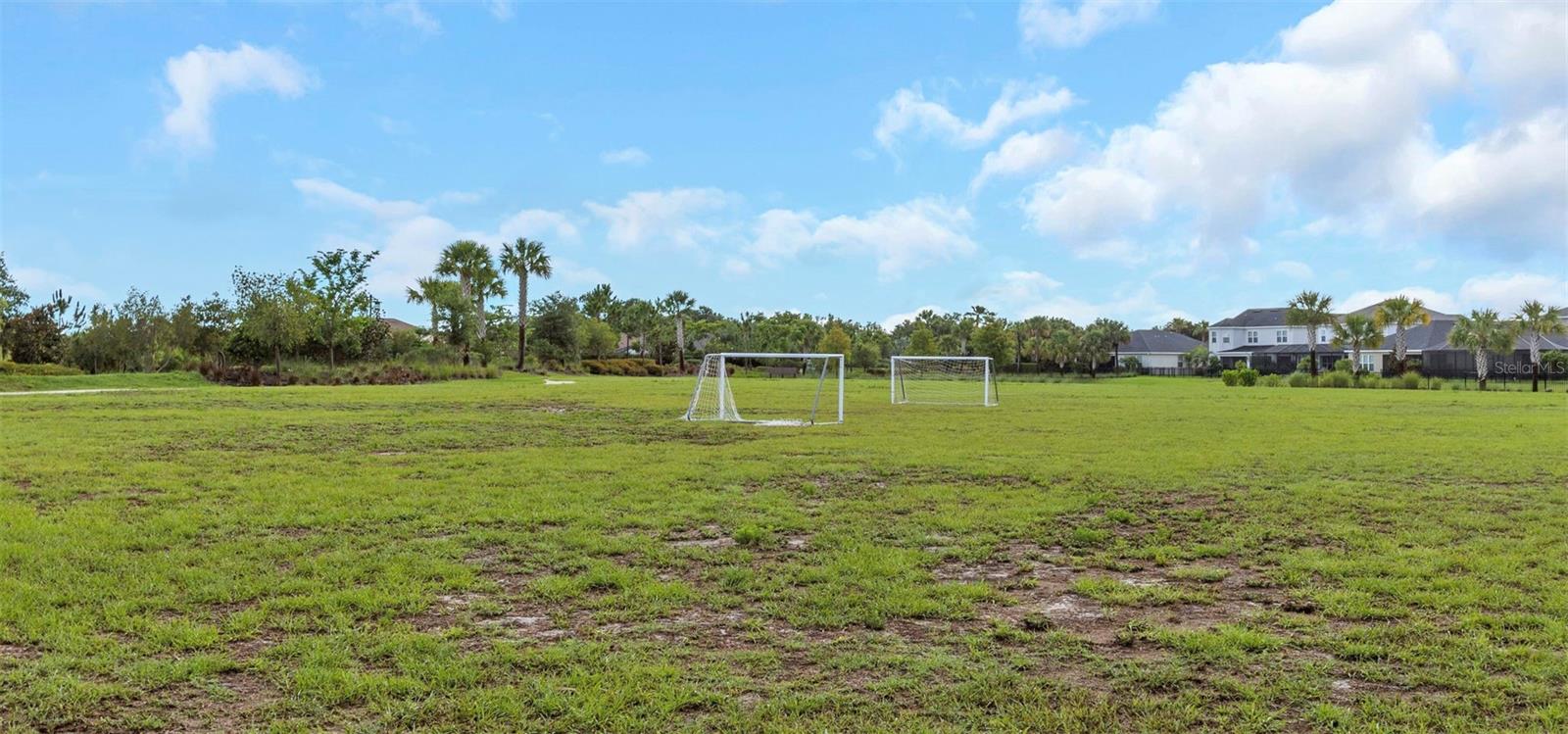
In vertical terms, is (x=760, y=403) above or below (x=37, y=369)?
below

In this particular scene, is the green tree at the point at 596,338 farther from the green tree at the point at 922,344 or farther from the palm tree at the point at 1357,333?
the palm tree at the point at 1357,333

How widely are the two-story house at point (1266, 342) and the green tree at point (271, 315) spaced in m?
77.7

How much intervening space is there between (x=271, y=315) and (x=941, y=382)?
1224 inches

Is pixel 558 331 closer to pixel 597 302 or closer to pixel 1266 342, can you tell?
pixel 597 302

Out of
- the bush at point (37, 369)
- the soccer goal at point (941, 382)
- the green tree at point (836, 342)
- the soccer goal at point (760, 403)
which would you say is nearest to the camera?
the soccer goal at point (760, 403)

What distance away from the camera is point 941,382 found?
4662 cm

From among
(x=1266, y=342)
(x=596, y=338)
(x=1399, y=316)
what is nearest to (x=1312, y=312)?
(x=1399, y=316)

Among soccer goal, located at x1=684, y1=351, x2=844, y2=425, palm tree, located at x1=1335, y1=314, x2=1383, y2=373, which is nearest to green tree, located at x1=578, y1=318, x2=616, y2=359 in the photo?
soccer goal, located at x1=684, y1=351, x2=844, y2=425

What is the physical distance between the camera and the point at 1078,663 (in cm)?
481

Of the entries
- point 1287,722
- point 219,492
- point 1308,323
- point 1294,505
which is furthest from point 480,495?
point 1308,323

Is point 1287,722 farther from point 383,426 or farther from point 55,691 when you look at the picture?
point 383,426

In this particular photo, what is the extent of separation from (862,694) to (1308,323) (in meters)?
74.9

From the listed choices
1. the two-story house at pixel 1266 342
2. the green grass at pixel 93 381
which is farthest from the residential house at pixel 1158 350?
the green grass at pixel 93 381

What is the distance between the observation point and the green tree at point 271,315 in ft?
134
